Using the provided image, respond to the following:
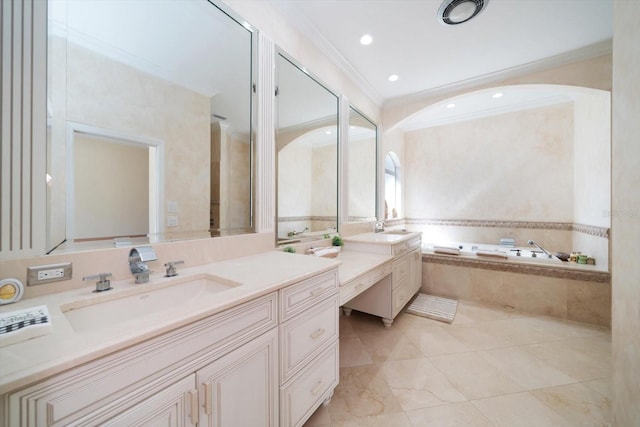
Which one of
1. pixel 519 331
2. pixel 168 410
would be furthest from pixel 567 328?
pixel 168 410

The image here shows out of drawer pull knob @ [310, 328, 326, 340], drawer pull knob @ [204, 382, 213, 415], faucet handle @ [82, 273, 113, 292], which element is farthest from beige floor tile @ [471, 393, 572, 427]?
faucet handle @ [82, 273, 113, 292]

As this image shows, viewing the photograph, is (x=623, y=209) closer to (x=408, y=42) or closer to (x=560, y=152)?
(x=408, y=42)

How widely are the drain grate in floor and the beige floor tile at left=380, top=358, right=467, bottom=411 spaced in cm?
86

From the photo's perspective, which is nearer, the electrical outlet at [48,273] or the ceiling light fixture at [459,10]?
the electrical outlet at [48,273]

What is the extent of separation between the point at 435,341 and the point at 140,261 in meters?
2.46

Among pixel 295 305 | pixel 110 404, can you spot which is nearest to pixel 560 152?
pixel 295 305

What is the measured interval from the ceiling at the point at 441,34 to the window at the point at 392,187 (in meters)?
1.62

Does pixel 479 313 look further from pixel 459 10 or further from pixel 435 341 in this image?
pixel 459 10

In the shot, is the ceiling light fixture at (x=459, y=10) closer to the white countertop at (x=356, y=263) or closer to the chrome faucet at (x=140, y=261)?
the white countertop at (x=356, y=263)

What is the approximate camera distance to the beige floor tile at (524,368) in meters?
1.71

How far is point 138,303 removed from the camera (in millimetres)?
999

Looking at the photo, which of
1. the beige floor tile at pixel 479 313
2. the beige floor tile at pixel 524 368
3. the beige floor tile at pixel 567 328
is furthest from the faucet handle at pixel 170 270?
the beige floor tile at pixel 567 328

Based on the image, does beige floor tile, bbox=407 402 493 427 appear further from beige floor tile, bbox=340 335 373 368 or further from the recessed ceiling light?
the recessed ceiling light

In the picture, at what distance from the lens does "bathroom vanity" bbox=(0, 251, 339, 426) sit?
1.75ft
